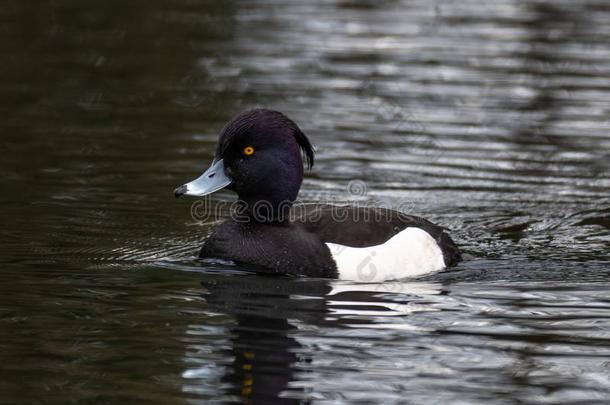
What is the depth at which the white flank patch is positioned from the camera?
29.6 ft

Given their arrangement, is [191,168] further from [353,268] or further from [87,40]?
[87,40]

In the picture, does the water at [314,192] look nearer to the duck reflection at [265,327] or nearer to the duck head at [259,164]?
the duck reflection at [265,327]

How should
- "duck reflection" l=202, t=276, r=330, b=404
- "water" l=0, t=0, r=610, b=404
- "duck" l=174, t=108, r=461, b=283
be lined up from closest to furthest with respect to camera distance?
"duck reflection" l=202, t=276, r=330, b=404 → "water" l=0, t=0, r=610, b=404 → "duck" l=174, t=108, r=461, b=283

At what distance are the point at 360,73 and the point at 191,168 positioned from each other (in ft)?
14.9

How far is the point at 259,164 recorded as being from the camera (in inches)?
359

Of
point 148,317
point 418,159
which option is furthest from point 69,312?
point 418,159

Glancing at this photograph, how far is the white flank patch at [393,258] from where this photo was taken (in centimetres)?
901

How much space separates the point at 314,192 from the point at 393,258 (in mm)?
2489

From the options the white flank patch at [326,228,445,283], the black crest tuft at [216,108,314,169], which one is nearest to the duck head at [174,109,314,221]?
the black crest tuft at [216,108,314,169]

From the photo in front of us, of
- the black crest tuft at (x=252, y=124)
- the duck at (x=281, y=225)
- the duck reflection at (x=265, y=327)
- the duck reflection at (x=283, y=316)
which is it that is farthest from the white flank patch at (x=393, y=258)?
the black crest tuft at (x=252, y=124)

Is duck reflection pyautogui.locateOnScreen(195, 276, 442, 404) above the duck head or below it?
below

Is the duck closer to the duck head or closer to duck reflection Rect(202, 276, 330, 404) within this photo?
the duck head

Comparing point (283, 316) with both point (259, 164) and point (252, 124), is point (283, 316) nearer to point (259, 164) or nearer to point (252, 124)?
point (259, 164)

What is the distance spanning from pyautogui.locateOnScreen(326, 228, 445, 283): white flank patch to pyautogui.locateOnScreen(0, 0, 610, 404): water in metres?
0.19
